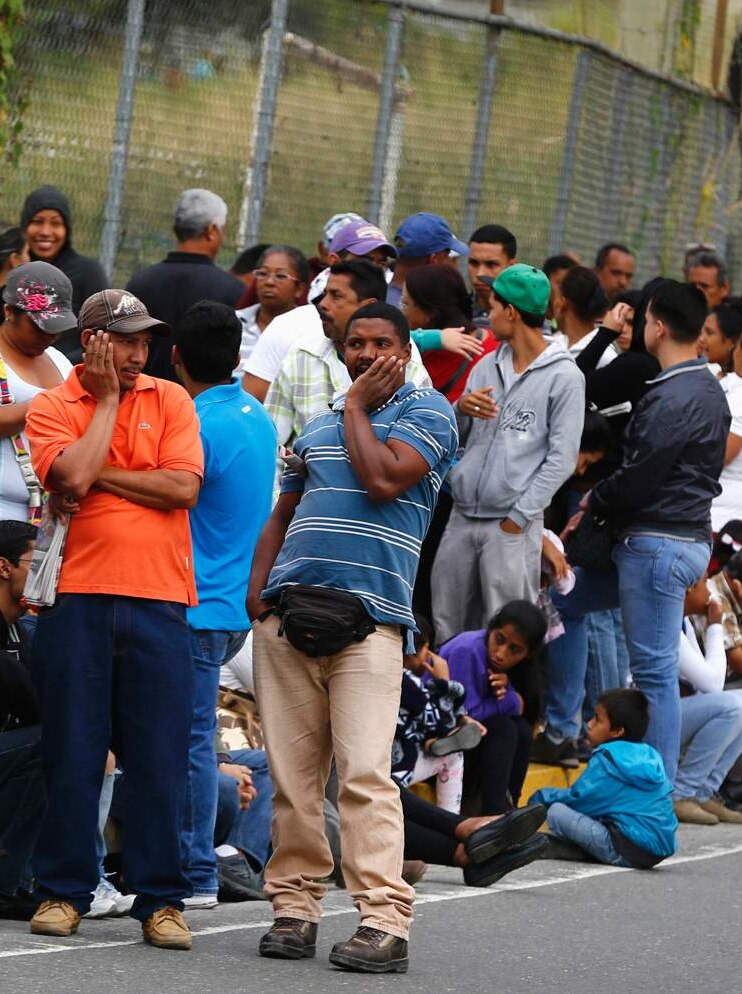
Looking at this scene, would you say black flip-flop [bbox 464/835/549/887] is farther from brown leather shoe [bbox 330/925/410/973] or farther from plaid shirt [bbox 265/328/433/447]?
plaid shirt [bbox 265/328/433/447]

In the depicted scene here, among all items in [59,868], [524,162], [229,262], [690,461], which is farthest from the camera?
[524,162]

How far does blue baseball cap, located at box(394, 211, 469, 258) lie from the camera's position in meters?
11.2

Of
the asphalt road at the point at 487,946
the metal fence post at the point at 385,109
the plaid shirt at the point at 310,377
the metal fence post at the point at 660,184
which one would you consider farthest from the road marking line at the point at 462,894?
the metal fence post at the point at 660,184

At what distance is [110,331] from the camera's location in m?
7.09

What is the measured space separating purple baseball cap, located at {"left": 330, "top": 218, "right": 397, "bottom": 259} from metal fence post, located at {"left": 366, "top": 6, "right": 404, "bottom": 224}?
3.60 m

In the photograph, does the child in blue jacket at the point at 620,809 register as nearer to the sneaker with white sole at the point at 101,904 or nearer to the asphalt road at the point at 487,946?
the asphalt road at the point at 487,946

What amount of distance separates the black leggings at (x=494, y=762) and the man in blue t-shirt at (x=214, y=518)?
2149 millimetres

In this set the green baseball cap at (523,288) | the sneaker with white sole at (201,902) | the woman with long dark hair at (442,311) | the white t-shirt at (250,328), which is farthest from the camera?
the white t-shirt at (250,328)

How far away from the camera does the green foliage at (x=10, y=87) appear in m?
11.3

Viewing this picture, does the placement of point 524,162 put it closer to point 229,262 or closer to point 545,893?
point 229,262

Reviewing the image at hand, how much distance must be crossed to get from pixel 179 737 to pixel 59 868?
0.56 metres

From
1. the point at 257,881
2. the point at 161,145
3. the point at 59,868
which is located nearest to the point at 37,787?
the point at 59,868

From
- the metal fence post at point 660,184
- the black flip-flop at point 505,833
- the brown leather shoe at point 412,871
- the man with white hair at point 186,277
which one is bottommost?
the brown leather shoe at point 412,871

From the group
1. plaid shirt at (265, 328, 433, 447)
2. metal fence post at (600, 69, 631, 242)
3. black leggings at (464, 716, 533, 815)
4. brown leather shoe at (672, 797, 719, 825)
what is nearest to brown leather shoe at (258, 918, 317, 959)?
black leggings at (464, 716, 533, 815)
